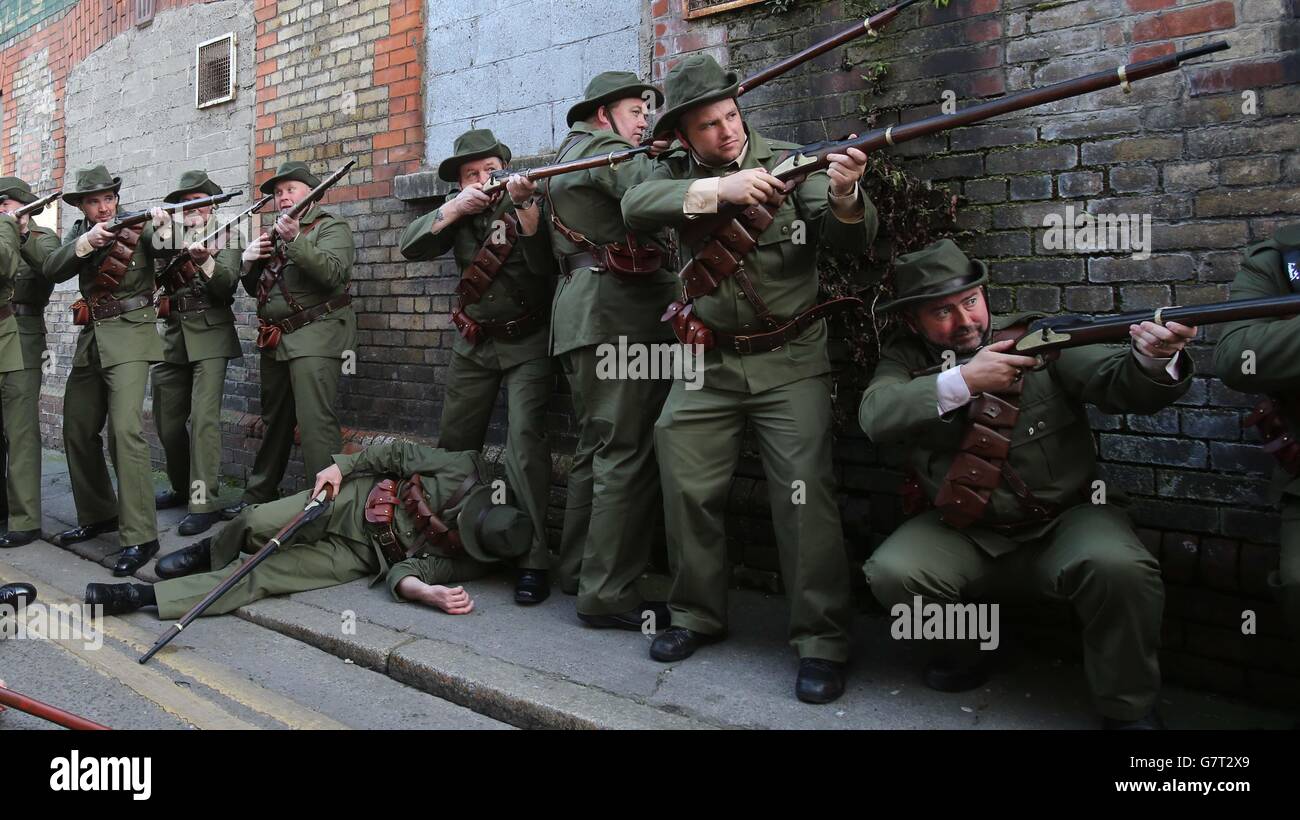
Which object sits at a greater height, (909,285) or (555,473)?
(909,285)

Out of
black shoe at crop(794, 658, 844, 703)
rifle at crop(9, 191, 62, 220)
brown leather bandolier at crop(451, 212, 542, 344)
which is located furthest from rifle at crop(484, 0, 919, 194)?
rifle at crop(9, 191, 62, 220)

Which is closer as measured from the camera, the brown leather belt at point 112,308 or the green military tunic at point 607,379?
the green military tunic at point 607,379

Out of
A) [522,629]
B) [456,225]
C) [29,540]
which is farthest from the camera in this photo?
[29,540]

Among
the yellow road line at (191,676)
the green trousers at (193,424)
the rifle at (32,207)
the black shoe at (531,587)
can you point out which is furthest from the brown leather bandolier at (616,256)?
the rifle at (32,207)

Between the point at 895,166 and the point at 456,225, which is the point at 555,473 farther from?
the point at 895,166

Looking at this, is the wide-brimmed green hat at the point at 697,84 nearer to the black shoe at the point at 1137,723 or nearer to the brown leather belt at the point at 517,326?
the brown leather belt at the point at 517,326

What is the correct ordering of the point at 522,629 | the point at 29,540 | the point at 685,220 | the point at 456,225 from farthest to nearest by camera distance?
the point at 29,540 < the point at 456,225 < the point at 522,629 < the point at 685,220

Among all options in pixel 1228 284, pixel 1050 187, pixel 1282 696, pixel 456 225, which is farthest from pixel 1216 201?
pixel 456 225

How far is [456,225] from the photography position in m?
4.90

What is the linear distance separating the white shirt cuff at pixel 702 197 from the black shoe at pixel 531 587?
192 cm

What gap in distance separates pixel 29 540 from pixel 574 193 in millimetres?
4152

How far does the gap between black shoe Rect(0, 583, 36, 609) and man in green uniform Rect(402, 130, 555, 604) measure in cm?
195

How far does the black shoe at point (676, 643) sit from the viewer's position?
11.6ft

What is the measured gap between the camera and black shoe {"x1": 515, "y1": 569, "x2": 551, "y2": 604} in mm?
4320
